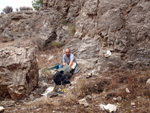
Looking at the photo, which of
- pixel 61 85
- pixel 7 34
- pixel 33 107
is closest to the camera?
pixel 33 107

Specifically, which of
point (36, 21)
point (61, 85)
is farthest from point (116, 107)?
point (36, 21)

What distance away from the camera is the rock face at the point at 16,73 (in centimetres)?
396

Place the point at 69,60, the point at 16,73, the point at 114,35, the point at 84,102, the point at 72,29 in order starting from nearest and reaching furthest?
the point at 84,102 → the point at 16,73 → the point at 114,35 → the point at 69,60 → the point at 72,29

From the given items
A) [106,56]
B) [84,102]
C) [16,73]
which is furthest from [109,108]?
[106,56]

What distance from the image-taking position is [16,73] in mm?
4105

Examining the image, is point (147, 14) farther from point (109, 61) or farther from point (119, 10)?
point (109, 61)

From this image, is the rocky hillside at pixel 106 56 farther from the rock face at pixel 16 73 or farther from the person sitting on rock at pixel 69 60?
the person sitting on rock at pixel 69 60

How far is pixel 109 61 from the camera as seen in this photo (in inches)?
214

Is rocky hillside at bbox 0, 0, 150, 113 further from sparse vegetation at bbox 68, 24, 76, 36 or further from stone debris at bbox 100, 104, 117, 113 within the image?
sparse vegetation at bbox 68, 24, 76, 36

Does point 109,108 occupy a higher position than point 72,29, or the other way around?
point 72,29

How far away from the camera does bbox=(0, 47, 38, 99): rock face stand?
3961mm

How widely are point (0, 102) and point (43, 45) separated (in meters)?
7.31

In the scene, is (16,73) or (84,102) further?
(16,73)

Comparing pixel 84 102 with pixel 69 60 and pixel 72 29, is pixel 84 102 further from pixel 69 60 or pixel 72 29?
pixel 72 29
